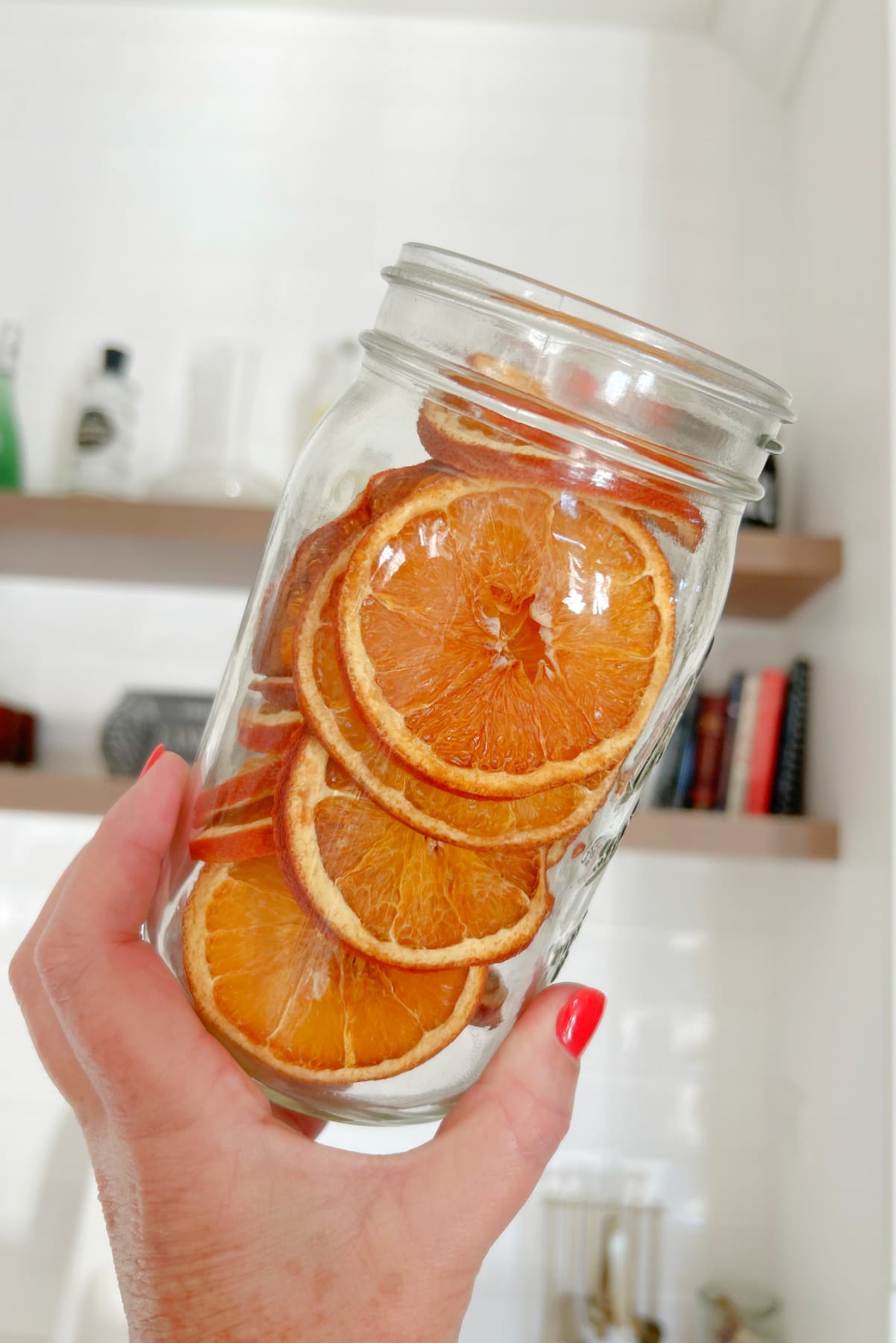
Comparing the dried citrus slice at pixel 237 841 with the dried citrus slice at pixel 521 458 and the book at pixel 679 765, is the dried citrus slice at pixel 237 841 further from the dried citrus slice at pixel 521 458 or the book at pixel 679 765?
the book at pixel 679 765

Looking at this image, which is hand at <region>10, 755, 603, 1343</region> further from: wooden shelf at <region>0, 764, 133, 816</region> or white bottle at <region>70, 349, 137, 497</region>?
white bottle at <region>70, 349, 137, 497</region>

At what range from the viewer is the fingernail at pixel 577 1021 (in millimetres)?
430

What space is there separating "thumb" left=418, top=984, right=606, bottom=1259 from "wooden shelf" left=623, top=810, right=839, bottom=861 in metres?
0.71

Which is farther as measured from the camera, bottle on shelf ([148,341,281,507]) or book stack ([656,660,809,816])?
bottle on shelf ([148,341,281,507])

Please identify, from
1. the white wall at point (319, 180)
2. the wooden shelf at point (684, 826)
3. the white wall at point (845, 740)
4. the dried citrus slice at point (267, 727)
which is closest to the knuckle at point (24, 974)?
the dried citrus slice at point (267, 727)

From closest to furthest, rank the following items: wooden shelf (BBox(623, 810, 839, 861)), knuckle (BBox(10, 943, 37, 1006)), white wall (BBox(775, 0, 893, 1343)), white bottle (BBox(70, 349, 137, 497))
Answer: knuckle (BBox(10, 943, 37, 1006)) → white wall (BBox(775, 0, 893, 1343)) → wooden shelf (BBox(623, 810, 839, 861)) → white bottle (BBox(70, 349, 137, 497))

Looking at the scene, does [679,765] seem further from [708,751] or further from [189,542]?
A: [189,542]

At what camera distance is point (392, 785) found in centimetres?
36

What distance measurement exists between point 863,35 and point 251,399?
3.12 ft

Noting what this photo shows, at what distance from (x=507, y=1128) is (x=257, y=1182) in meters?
0.11

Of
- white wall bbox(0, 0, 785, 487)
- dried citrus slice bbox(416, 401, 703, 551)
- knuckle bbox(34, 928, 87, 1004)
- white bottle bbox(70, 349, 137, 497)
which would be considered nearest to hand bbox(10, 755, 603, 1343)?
knuckle bbox(34, 928, 87, 1004)

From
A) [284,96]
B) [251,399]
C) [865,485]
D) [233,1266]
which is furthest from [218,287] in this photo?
[233,1266]

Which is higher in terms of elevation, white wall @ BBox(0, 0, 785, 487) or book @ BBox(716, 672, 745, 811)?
white wall @ BBox(0, 0, 785, 487)

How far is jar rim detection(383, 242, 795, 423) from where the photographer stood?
0.37m
